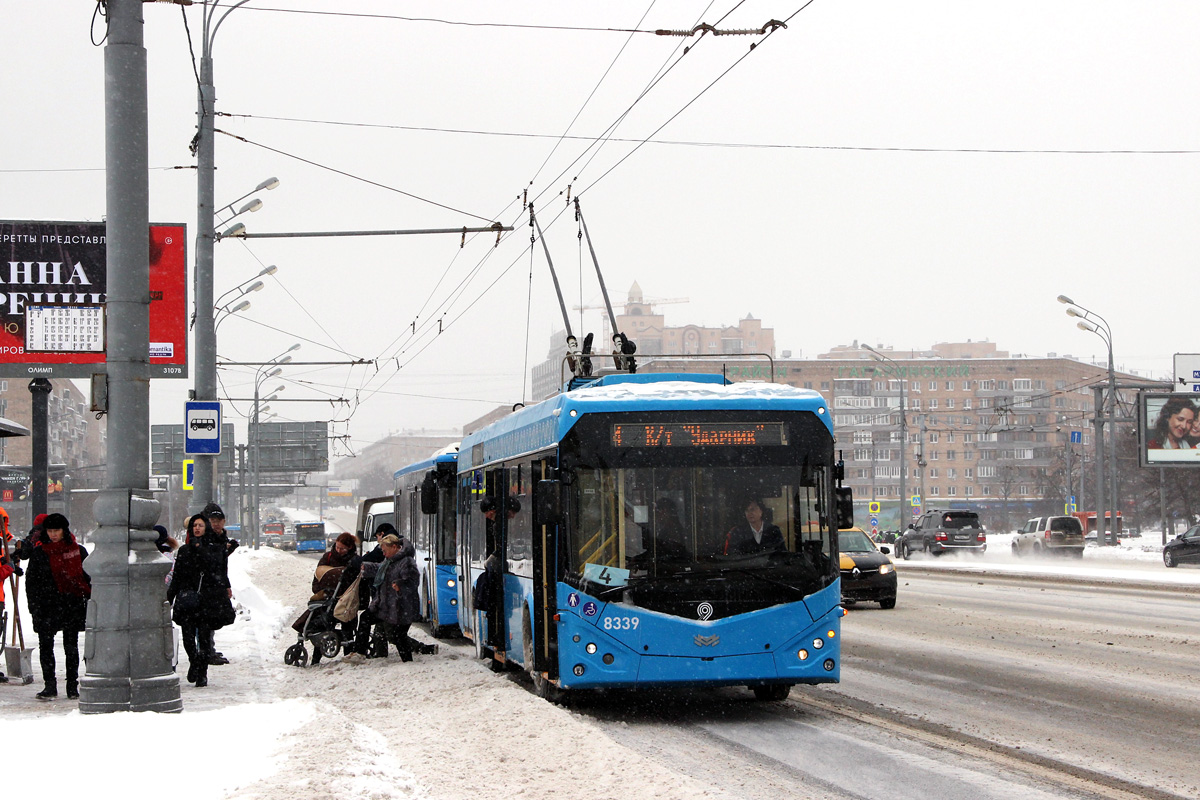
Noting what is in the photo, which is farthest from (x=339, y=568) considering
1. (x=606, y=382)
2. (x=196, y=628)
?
(x=606, y=382)

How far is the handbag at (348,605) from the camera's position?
14.7m

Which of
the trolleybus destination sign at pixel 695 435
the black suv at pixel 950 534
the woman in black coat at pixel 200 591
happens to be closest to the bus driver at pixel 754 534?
the trolleybus destination sign at pixel 695 435

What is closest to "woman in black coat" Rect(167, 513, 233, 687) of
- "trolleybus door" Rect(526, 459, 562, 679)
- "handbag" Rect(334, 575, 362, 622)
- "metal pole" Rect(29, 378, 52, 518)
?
"handbag" Rect(334, 575, 362, 622)

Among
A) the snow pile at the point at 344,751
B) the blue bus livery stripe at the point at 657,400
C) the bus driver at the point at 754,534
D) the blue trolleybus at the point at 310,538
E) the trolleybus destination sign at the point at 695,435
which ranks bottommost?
the blue trolleybus at the point at 310,538

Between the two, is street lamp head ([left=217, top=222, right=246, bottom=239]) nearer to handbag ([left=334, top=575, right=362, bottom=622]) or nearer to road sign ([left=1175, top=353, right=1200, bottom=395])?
handbag ([left=334, top=575, right=362, bottom=622])

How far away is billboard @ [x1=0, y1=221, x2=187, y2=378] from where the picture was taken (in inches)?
777

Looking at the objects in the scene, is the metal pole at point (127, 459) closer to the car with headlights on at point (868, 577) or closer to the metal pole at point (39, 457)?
the metal pole at point (39, 457)

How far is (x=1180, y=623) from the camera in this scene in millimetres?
18828

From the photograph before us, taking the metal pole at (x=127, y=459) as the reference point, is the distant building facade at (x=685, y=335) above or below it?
above

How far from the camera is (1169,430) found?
160ft

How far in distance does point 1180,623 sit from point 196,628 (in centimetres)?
1309

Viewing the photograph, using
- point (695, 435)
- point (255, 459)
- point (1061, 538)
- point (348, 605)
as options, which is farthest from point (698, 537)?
point (255, 459)

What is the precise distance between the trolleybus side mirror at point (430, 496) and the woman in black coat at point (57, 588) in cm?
648

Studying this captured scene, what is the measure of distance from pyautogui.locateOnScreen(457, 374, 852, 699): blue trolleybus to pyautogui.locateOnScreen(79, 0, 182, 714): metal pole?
2892mm
